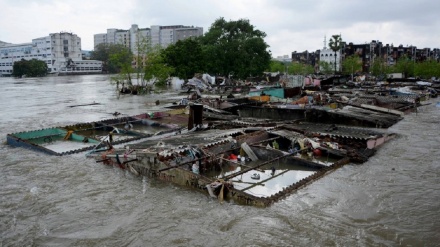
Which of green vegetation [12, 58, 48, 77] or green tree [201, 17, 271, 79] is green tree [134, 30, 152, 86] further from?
green vegetation [12, 58, 48, 77]

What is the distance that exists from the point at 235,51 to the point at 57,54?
285ft

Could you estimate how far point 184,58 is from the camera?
45.5 metres

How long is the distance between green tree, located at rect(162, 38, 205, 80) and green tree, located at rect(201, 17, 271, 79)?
2902 mm

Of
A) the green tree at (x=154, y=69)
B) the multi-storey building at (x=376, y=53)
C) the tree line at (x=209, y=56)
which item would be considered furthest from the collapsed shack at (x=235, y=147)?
the multi-storey building at (x=376, y=53)

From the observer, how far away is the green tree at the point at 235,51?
4881 centimetres

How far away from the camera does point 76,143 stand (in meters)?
15.4

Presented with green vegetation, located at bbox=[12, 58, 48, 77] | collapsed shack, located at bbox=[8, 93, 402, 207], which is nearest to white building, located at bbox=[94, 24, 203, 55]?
green vegetation, located at bbox=[12, 58, 48, 77]

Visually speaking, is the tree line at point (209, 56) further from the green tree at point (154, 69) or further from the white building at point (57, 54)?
the white building at point (57, 54)

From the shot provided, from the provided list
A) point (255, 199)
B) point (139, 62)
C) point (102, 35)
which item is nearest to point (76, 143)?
point (255, 199)

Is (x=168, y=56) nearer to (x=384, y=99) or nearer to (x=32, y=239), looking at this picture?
(x=384, y=99)

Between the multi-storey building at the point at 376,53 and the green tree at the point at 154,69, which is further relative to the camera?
the multi-storey building at the point at 376,53

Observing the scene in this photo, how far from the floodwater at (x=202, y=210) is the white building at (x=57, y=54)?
368ft

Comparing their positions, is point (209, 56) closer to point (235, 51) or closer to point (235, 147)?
point (235, 51)

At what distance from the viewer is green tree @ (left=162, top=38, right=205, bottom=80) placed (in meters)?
45.4
